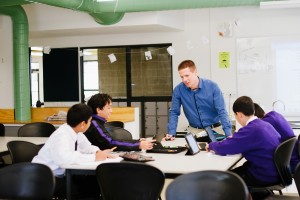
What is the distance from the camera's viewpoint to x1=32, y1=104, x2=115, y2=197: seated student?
310 centimetres

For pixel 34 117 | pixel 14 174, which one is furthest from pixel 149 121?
pixel 14 174

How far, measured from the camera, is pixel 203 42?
23.5 feet

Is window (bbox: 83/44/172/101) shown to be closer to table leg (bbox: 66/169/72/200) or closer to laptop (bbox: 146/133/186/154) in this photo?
laptop (bbox: 146/133/186/154)

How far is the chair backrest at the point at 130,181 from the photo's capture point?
8.29ft

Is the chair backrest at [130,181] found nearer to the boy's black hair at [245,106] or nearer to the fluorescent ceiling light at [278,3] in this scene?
the boy's black hair at [245,106]

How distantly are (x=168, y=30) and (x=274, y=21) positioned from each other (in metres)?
1.69

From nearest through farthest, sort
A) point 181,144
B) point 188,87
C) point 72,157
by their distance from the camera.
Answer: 1. point 72,157
2. point 181,144
3. point 188,87

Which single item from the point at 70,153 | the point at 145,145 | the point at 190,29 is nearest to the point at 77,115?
the point at 70,153

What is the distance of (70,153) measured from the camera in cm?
311

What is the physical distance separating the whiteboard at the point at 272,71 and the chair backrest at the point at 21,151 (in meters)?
4.13

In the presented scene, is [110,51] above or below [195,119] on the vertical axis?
above

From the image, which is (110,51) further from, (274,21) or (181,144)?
(181,144)

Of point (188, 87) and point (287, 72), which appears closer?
point (188, 87)

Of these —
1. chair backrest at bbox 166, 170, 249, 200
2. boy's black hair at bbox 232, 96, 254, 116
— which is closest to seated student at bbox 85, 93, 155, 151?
boy's black hair at bbox 232, 96, 254, 116
